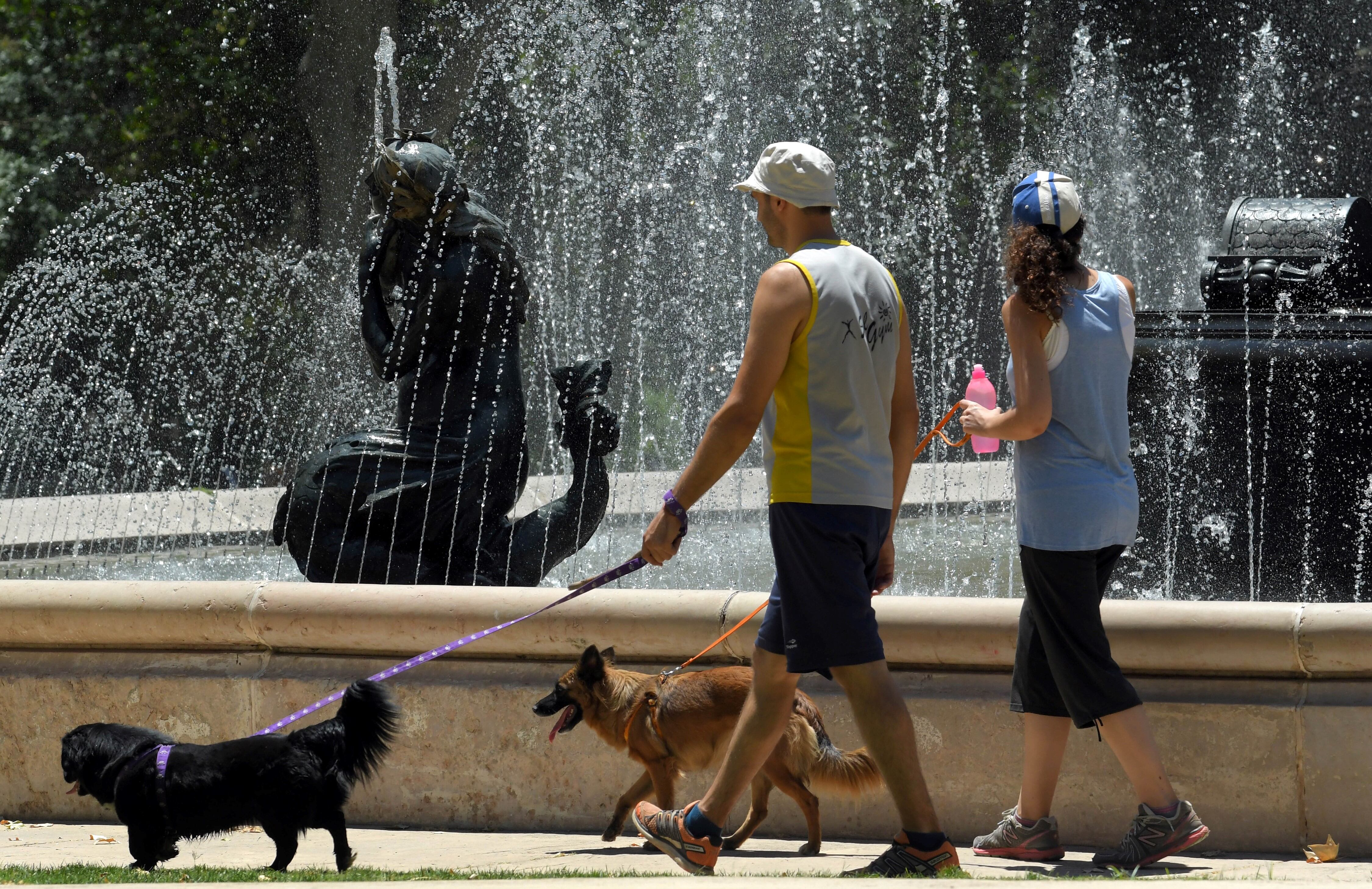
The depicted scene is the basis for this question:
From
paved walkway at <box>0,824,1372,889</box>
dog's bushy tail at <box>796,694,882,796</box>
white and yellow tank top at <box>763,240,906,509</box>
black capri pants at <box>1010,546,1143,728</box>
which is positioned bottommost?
paved walkway at <box>0,824,1372,889</box>

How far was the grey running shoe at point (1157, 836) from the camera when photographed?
3428 millimetres

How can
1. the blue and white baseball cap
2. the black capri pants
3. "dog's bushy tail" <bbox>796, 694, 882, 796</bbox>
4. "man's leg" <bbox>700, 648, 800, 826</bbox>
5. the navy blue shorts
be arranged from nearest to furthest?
the navy blue shorts → "man's leg" <bbox>700, 648, 800, 826</bbox> → the black capri pants → the blue and white baseball cap → "dog's bushy tail" <bbox>796, 694, 882, 796</bbox>

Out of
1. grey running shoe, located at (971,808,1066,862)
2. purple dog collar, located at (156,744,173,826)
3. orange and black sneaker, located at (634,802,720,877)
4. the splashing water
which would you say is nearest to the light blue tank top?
grey running shoe, located at (971,808,1066,862)

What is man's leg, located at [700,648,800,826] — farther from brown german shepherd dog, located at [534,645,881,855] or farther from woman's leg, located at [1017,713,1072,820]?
woman's leg, located at [1017,713,1072,820]

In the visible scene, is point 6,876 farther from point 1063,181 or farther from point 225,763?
point 1063,181

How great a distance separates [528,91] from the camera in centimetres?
2020

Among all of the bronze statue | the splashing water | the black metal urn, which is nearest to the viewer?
the bronze statue

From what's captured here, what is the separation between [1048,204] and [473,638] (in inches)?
68.3

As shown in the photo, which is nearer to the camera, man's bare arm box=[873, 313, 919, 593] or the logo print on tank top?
the logo print on tank top

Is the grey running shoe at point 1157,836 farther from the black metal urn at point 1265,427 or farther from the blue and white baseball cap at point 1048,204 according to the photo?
the black metal urn at point 1265,427

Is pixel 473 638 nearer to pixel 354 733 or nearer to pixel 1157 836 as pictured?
pixel 354 733

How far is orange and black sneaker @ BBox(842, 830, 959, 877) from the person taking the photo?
3203 mm

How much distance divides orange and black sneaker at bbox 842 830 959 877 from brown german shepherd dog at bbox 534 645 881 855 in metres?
0.47

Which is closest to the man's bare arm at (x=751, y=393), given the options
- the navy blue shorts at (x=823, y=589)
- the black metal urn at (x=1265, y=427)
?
the navy blue shorts at (x=823, y=589)
